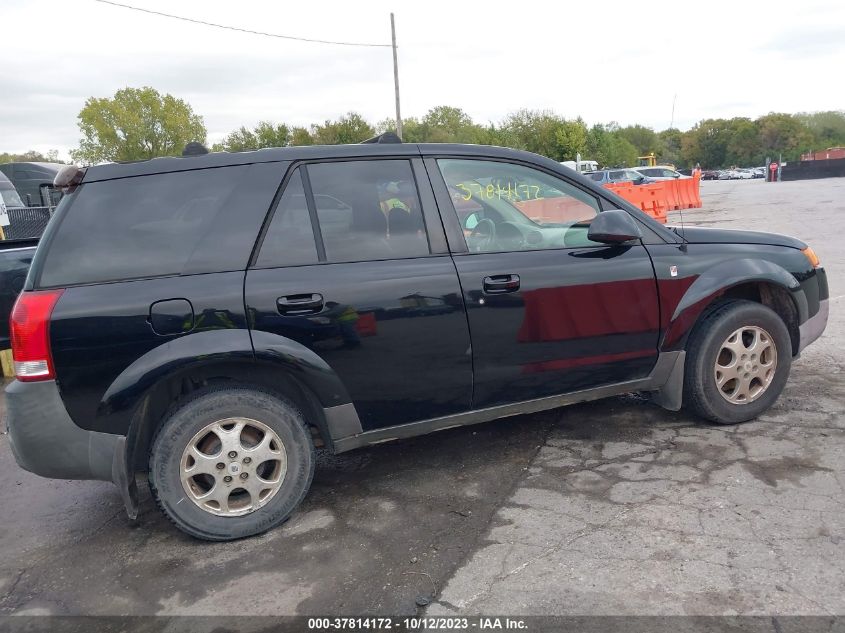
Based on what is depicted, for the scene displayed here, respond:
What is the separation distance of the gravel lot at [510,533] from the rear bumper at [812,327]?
0.44 m

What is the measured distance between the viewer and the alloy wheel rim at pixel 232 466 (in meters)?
3.19

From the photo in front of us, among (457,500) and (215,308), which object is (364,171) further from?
(457,500)

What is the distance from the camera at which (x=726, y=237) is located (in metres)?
4.19

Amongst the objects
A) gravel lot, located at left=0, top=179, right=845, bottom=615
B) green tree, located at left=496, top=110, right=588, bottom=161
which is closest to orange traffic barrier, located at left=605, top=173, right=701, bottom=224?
gravel lot, located at left=0, top=179, right=845, bottom=615

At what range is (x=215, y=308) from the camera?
3129mm

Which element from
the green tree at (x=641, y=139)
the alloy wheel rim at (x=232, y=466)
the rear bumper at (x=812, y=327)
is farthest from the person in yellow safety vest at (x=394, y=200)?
the green tree at (x=641, y=139)

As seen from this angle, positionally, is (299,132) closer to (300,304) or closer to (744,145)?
(300,304)

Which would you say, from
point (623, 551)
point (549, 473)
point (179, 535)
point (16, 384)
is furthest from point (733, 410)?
point (16, 384)

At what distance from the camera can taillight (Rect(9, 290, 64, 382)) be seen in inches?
117

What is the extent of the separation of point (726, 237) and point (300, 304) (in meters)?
2.64

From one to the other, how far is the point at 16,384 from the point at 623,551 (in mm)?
2769

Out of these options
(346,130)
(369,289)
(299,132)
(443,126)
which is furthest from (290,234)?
(443,126)

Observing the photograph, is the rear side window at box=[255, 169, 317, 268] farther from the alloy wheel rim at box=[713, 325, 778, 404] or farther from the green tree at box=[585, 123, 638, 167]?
the green tree at box=[585, 123, 638, 167]

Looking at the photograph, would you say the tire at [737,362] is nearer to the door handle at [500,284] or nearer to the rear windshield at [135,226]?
the door handle at [500,284]
